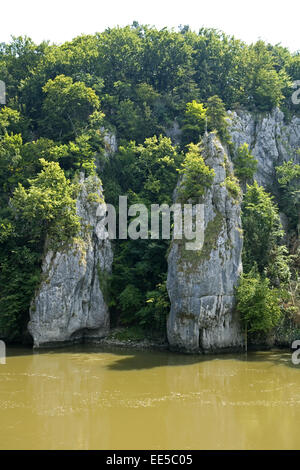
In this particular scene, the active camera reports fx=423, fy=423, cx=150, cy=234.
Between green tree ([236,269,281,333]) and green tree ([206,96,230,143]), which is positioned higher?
green tree ([206,96,230,143])

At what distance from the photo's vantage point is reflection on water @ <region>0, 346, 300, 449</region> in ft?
39.3

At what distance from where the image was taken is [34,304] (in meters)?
22.5

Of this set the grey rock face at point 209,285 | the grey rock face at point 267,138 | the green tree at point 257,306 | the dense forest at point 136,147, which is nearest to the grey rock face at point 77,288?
the dense forest at point 136,147

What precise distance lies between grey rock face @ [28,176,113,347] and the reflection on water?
1465mm

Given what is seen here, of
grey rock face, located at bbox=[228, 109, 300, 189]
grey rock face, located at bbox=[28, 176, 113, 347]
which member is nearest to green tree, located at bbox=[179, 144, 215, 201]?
grey rock face, located at bbox=[28, 176, 113, 347]

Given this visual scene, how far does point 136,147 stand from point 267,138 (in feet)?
32.9

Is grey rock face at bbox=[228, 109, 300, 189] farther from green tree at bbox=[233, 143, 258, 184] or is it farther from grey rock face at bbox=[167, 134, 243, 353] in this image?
grey rock face at bbox=[167, 134, 243, 353]

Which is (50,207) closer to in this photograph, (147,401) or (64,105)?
(64,105)

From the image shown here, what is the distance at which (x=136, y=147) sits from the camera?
3081 centimetres

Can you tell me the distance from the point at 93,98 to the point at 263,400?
24.2 m

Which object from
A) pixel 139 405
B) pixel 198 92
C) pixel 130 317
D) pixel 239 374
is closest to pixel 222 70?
pixel 198 92

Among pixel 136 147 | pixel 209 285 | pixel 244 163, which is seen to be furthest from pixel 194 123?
pixel 209 285

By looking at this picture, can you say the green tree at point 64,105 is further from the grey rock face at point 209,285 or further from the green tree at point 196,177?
the grey rock face at point 209,285

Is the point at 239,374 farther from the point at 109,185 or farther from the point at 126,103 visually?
the point at 126,103
